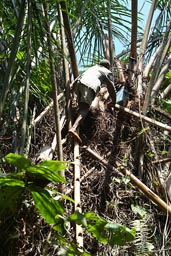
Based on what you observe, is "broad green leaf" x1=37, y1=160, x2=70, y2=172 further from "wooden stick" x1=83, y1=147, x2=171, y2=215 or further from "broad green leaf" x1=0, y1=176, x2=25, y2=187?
"wooden stick" x1=83, y1=147, x2=171, y2=215

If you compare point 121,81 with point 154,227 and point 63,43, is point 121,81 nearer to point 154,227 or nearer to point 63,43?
point 63,43

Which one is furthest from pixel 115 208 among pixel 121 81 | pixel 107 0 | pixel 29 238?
pixel 107 0

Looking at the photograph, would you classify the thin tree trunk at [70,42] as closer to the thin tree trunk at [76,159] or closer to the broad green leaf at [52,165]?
the thin tree trunk at [76,159]

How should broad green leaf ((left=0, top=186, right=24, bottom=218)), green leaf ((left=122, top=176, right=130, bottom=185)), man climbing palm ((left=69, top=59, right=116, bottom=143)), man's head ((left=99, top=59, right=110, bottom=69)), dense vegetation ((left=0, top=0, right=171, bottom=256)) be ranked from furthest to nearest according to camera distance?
man's head ((left=99, top=59, right=110, bottom=69)), man climbing palm ((left=69, top=59, right=116, bottom=143)), green leaf ((left=122, top=176, right=130, bottom=185)), dense vegetation ((left=0, top=0, right=171, bottom=256)), broad green leaf ((left=0, top=186, right=24, bottom=218))

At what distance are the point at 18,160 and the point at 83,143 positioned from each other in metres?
2.11

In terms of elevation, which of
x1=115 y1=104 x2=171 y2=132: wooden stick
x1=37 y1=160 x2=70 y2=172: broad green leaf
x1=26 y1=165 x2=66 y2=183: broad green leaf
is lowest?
x1=115 y1=104 x2=171 y2=132: wooden stick

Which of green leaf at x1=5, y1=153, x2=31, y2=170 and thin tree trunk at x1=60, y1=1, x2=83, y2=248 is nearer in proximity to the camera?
green leaf at x1=5, y1=153, x2=31, y2=170

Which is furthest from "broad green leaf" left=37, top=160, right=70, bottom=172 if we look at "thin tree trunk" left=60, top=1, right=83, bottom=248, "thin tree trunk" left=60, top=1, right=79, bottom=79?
"thin tree trunk" left=60, top=1, right=79, bottom=79

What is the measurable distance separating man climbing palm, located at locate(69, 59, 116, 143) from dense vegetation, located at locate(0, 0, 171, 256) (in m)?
0.09

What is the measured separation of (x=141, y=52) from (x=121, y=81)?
1.07ft

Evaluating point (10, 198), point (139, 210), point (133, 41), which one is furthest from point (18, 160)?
point (133, 41)

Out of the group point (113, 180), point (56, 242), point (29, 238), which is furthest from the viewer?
point (113, 180)

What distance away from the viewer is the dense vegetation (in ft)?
9.79

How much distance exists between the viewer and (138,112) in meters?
4.49
